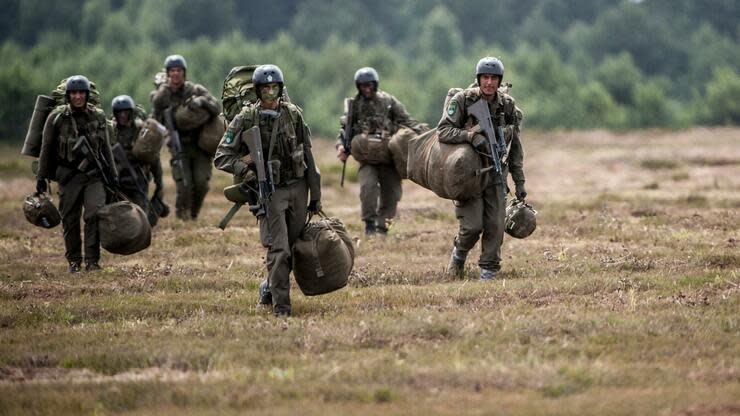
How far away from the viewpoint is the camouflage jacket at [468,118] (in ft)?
46.5

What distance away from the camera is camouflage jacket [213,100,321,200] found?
41.3 feet

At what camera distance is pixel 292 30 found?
354 feet

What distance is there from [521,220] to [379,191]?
17.5 feet

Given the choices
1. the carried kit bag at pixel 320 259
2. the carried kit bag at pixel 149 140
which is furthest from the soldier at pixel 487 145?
the carried kit bag at pixel 149 140

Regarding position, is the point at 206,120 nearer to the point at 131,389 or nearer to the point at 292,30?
the point at 131,389

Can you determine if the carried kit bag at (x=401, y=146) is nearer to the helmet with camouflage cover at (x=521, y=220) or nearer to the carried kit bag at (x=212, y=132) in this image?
the carried kit bag at (x=212, y=132)

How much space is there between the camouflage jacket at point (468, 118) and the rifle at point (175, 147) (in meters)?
7.45

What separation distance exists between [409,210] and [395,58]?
2421 inches

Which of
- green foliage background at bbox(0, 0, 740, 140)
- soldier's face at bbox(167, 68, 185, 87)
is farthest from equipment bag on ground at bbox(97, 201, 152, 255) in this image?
green foliage background at bbox(0, 0, 740, 140)

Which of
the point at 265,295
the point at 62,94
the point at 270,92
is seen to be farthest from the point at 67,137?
the point at 270,92

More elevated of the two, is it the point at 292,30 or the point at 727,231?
the point at 292,30

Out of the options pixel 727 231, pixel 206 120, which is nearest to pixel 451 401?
pixel 727 231

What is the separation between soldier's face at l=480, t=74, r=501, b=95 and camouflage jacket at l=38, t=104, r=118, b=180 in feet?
15.0

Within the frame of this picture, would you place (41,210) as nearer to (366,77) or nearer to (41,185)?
(41,185)
